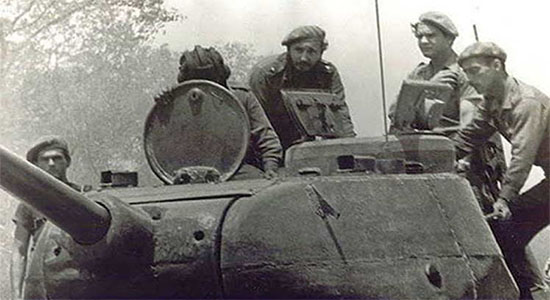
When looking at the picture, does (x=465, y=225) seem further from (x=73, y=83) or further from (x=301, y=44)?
(x=73, y=83)

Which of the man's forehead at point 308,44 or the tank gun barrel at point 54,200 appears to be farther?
the man's forehead at point 308,44

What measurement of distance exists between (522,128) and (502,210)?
0.55 meters

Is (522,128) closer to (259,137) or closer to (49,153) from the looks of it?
(259,137)

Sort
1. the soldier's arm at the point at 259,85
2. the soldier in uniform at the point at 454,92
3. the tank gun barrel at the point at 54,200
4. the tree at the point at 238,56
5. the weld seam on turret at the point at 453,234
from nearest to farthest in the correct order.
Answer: the tank gun barrel at the point at 54,200
the weld seam on turret at the point at 453,234
the soldier in uniform at the point at 454,92
the soldier's arm at the point at 259,85
the tree at the point at 238,56

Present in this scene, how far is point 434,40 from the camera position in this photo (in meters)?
8.68

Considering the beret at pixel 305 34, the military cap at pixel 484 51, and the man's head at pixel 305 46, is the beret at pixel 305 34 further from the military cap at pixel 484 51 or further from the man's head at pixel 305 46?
the military cap at pixel 484 51

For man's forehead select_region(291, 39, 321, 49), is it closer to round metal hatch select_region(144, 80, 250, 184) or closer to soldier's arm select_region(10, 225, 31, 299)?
round metal hatch select_region(144, 80, 250, 184)

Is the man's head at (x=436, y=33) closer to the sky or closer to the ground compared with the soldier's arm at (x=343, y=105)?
closer to the sky

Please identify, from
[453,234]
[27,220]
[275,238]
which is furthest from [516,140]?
[27,220]

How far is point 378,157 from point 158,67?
12.2 metres

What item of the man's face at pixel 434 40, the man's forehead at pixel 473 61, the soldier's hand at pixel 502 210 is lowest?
the soldier's hand at pixel 502 210

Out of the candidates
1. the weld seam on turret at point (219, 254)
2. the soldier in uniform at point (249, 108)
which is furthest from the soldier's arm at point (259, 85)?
the weld seam on turret at point (219, 254)

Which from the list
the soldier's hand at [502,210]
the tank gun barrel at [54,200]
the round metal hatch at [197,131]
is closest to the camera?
the tank gun barrel at [54,200]

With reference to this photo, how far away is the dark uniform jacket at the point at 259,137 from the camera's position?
24.8ft
